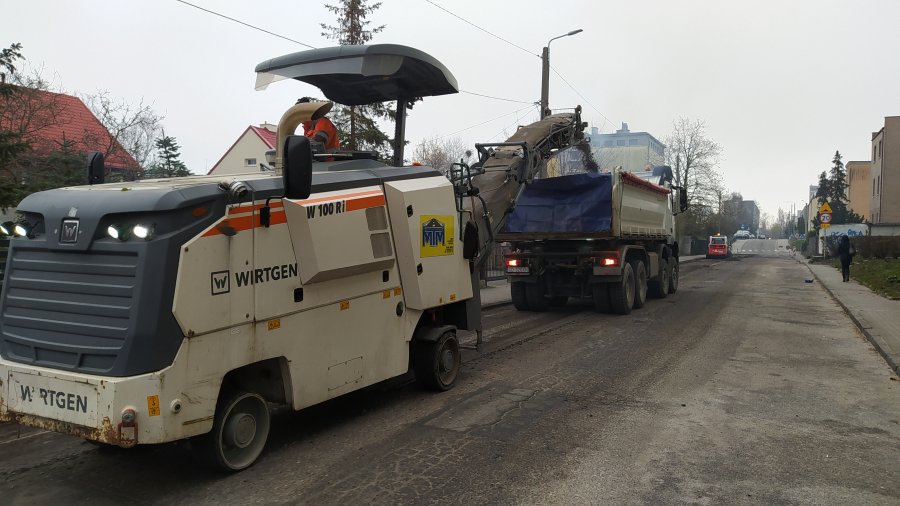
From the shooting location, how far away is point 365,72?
247 inches

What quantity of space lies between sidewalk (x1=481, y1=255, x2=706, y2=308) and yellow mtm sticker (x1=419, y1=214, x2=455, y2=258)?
7688mm

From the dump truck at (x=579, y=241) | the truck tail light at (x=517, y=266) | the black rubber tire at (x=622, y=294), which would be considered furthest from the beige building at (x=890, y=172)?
the truck tail light at (x=517, y=266)

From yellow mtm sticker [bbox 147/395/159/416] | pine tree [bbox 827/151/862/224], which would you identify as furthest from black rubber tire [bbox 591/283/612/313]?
pine tree [bbox 827/151/862/224]

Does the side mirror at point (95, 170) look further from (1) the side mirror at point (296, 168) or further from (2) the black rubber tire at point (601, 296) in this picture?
(2) the black rubber tire at point (601, 296)

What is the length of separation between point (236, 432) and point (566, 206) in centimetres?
922

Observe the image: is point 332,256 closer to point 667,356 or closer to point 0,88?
point 667,356

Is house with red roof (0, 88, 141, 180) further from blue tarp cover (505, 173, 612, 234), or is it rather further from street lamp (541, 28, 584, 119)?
street lamp (541, 28, 584, 119)

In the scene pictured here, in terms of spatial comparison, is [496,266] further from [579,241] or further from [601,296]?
[601,296]

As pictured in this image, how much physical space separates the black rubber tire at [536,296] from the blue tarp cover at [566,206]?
1.21 metres

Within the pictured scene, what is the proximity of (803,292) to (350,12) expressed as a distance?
1633cm

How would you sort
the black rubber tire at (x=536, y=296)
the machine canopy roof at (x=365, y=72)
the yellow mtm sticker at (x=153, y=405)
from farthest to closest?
the black rubber tire at (x=536, y=296), the machine canopy roof at (x=365, y=72), the yellow mtm sticker at (x=153, y=405)

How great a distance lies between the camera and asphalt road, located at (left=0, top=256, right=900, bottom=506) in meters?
4.24

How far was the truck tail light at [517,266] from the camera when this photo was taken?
12.9 m

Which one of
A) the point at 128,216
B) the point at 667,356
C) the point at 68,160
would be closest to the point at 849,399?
the point at 667,356
